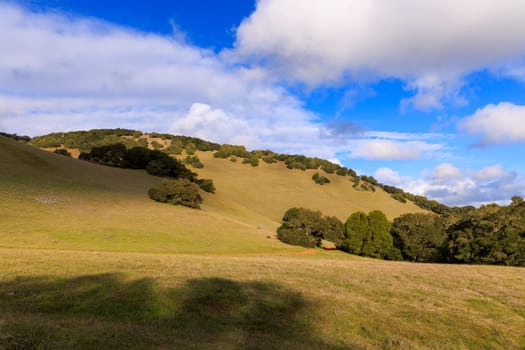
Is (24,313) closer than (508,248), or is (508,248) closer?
(24,313)

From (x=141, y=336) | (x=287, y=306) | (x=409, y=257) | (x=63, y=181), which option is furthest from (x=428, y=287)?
(x=63, y=181)

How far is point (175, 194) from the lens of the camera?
2763 inches

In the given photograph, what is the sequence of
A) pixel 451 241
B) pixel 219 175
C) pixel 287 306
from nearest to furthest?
pixel 287 306 < pixel 451 241 < pixel 219 175

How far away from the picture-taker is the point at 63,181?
208ft

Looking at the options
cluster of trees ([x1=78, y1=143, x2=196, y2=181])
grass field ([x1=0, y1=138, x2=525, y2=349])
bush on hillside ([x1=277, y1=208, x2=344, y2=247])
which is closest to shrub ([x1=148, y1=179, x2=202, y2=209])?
bush on hillside ([x1=277, y1=208, x2=344, y2=247])

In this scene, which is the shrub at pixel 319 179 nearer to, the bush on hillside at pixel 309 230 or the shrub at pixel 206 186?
the shrub at pixel 206 186

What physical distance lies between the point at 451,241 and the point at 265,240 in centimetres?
2859

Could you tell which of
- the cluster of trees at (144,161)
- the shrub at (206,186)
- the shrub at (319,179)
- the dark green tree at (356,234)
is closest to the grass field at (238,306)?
the dark green tree at (356,234)

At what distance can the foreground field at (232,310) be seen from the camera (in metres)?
10.1

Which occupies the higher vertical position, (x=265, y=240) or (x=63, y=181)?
(x=63, y=181)

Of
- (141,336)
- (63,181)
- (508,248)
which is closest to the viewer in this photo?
(141,336)

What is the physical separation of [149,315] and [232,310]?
317 cm

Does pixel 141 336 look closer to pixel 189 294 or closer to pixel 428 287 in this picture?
pixel 189 294

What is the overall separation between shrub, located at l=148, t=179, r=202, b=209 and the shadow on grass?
52.4 metres
